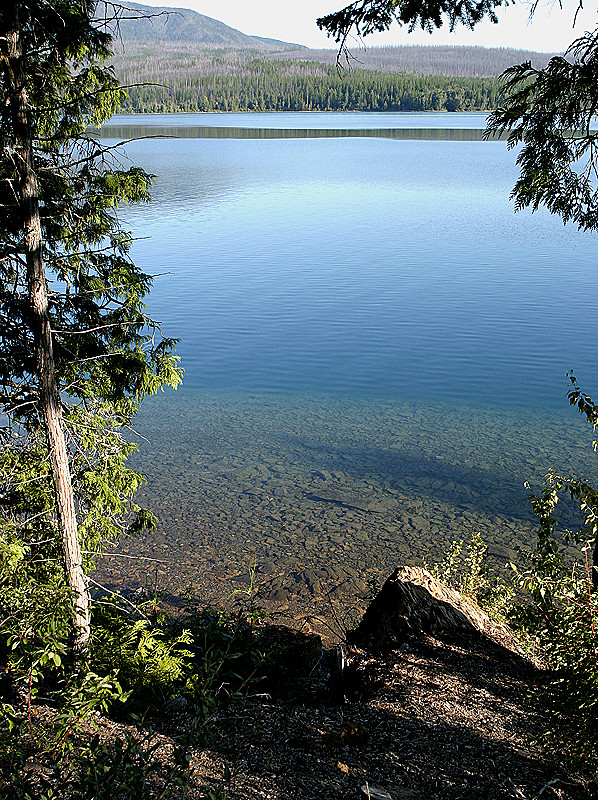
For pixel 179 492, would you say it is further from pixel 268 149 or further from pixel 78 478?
pixel 268 149

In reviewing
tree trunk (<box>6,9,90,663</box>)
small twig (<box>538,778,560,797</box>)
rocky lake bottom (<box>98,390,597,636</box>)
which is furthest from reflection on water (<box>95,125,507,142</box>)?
small twig (<box>538,778,560,797</box>)

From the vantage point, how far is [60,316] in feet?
20.7

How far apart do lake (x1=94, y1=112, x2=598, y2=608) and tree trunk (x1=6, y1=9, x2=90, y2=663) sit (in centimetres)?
167

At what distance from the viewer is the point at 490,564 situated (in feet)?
30.1

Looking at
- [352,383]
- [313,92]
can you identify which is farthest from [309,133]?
[352,383]

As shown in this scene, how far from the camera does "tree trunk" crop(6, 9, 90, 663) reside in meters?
5.39

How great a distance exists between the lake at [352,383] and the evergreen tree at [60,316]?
3.48 feet

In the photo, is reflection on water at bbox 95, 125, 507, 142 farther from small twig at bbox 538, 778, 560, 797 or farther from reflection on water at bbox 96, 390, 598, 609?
small twig at bbox 538, 778, 560, 797

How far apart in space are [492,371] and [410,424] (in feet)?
12.8

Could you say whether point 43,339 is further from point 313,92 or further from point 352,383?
point 313,92

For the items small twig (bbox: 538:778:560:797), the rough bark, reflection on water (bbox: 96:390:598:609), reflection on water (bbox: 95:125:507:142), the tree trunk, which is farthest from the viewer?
reflection on water (bbox: 95:125:507:142)

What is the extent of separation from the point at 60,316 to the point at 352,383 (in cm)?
1062

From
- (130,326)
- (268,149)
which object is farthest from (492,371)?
(268,149)

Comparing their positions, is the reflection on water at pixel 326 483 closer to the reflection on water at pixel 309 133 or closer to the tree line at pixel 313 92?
the reflection on water at pixel 309 133
